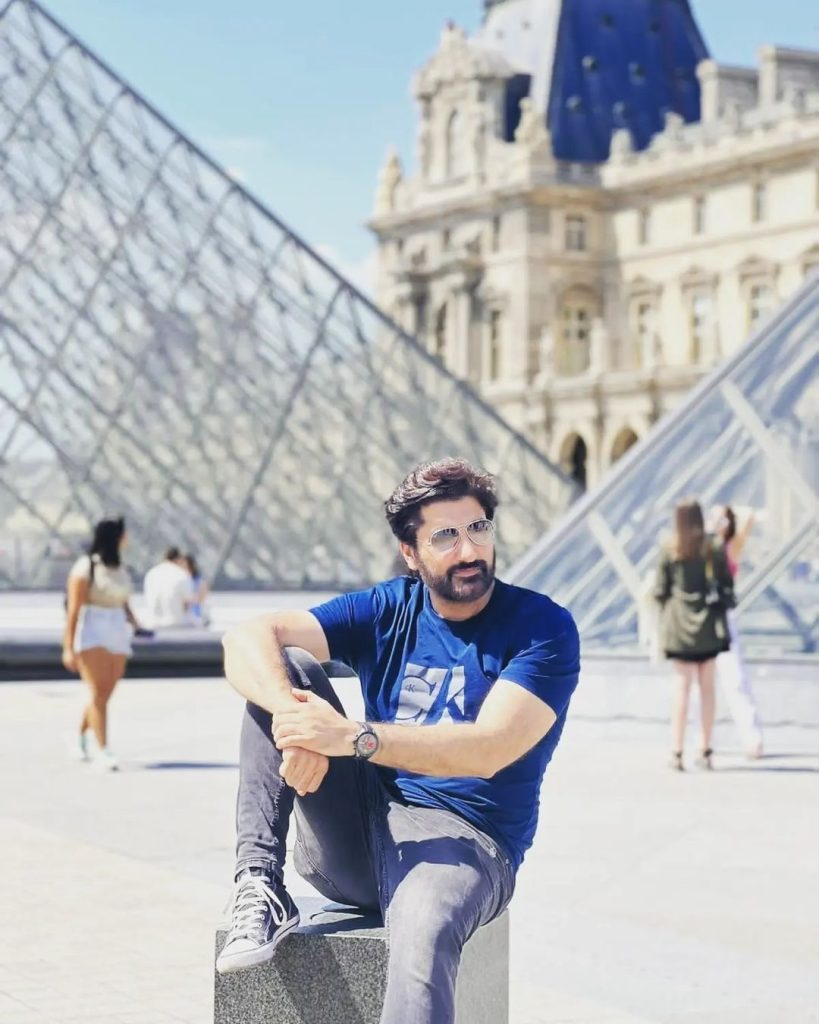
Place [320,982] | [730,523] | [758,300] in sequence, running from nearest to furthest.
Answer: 1. [320,982]
2. [730,523]
3. [758,300]

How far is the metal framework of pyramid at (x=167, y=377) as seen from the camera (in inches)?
1015

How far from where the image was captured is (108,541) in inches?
406

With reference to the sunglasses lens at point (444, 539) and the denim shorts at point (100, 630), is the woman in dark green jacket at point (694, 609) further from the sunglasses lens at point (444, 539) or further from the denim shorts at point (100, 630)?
the sunglasses lens at point (444, 539)

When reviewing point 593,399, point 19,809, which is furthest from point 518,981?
point 593,399

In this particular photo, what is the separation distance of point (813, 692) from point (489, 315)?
5814cm

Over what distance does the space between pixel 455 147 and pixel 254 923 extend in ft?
225

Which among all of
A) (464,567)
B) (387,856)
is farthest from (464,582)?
(387,856)

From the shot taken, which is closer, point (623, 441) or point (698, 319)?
point (623, 441)

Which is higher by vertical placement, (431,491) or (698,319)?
(698,319)

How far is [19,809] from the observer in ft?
28.9

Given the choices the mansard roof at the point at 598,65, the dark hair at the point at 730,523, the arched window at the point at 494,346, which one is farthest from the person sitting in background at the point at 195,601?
the mansard roof at the point at 598,65

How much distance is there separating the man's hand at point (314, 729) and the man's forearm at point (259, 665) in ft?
0.10

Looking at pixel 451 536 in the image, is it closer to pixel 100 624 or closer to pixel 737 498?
pixel 100 624

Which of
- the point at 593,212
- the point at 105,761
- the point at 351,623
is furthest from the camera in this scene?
the point at 593,212
